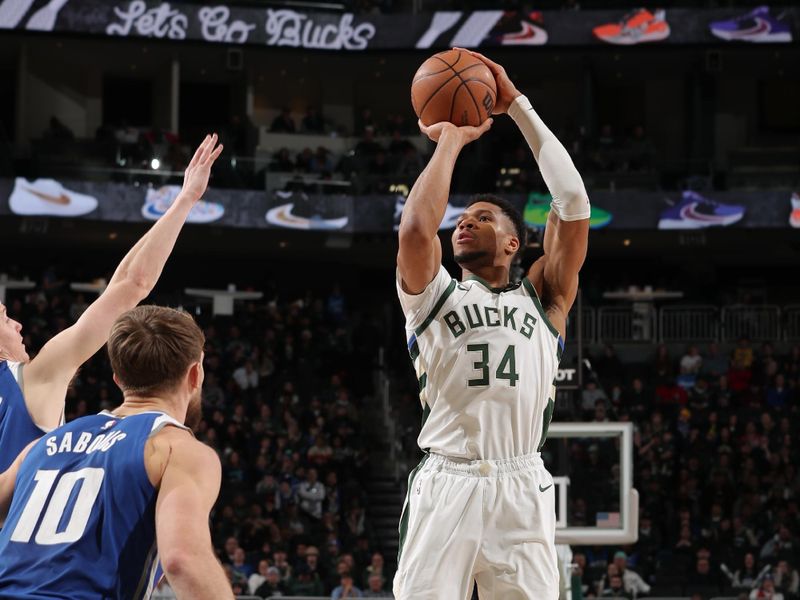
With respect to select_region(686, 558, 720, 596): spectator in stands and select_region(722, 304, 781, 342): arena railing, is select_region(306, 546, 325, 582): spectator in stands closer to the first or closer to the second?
select_region(686, 558, 720, 596): spectator in stands

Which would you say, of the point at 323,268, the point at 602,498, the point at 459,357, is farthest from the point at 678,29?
the point at 459,357

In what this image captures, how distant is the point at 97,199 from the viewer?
2478cm

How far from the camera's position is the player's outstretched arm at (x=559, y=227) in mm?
5738

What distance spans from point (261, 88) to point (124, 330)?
28.4m

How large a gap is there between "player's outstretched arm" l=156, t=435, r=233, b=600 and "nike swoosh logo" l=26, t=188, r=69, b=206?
21.8 metres

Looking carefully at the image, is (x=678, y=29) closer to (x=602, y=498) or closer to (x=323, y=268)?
(x=323, y=268)

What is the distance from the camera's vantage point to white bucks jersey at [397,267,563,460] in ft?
18.0

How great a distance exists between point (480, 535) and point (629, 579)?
1194 cm

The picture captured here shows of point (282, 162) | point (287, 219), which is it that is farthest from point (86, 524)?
point (282, 162)

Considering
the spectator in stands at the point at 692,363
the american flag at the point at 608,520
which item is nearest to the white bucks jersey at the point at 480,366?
the american flag at the point at 608,520

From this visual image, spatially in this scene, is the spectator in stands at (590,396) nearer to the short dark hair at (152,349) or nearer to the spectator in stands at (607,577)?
the spectator in stands at (607,577)

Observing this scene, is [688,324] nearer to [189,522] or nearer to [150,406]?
[150,406]

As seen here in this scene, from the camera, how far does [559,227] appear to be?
5793 millimetres

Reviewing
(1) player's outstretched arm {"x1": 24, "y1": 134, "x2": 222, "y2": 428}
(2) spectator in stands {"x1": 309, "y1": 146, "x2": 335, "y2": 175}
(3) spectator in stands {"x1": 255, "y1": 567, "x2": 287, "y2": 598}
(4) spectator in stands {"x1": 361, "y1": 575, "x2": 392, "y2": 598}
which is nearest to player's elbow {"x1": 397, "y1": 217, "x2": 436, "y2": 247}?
(1) player's outstretched arm {"x1": 24, "y1": 134, "x2": 222, "y2": 428}
